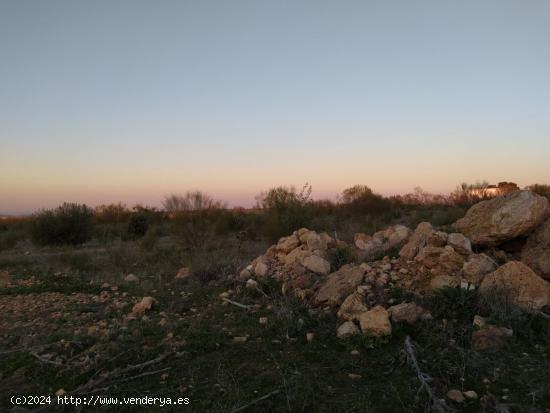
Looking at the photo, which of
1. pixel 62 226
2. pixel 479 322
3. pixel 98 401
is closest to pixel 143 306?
pixel 98 401

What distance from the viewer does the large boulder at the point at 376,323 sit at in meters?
4.77

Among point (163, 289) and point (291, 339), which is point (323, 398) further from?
point (163, 289)

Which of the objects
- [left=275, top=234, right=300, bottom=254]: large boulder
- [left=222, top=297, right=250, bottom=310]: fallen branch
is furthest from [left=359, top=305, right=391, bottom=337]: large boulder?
[left=275, top=234, right=300, bottom=254]: large boulder

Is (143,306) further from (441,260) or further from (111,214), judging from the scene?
(111,214)

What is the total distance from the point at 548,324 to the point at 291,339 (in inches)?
111

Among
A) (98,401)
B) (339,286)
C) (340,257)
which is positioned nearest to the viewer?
(98,401)

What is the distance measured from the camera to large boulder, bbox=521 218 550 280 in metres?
6.18

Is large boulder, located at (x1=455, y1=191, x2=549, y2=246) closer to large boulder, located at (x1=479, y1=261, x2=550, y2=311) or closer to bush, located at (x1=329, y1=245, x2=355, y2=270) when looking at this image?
large boulder, located at (x1=479, y1=261, x2=550, y2=311)

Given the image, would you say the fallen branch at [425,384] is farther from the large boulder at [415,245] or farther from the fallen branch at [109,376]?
the fallen branch at [109,376]

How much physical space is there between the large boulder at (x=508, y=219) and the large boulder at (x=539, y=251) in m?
0.12

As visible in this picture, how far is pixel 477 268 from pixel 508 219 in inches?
50.2

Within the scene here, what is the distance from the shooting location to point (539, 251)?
6.46 meters

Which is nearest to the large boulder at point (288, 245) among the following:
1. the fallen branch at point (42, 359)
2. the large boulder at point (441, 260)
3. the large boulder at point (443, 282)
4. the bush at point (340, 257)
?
the bush at point (340, 257)

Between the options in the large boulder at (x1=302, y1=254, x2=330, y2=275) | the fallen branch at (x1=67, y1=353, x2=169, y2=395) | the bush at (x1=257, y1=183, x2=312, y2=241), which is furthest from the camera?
the bush at (x1=257, y1=183, x2=312, y2=241)
